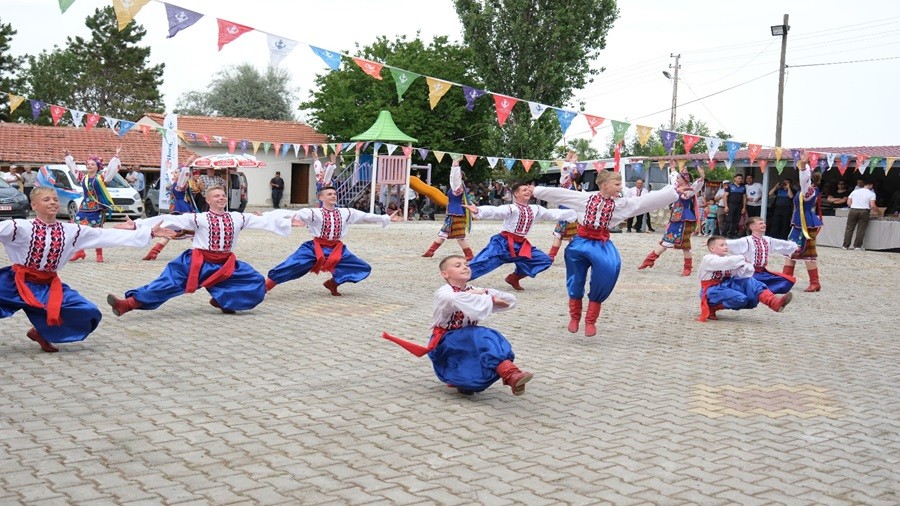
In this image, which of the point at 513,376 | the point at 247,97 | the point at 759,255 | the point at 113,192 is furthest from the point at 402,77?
the point at 247,97

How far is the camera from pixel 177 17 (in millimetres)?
11227

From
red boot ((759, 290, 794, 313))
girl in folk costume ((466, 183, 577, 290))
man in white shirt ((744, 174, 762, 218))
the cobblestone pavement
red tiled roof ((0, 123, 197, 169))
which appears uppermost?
red tiled roof ((0, 123, 197, 169))

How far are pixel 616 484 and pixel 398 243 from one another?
635 inches

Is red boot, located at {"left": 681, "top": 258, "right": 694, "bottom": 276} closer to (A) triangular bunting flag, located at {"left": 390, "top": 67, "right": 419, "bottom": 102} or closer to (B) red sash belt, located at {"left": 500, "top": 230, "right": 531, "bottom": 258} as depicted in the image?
(B) red sash belt, located at {"left": 500, "top": 230, "right": 531, "bottom": 258}

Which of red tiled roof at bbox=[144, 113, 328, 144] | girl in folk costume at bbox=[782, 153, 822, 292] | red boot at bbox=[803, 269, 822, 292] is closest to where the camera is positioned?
girl in folk costume at bbox=[782, 153, 822, 292]

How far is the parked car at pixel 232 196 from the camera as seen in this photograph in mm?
30156

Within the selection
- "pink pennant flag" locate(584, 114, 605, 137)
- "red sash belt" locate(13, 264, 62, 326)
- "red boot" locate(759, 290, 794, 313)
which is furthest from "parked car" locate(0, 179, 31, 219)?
"red boot" locate(759, 290, 794, 313)

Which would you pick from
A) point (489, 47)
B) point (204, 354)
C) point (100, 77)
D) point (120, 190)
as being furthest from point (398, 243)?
point (100, 77)

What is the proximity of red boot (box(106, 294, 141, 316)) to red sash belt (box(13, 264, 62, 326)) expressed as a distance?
53.7 inches

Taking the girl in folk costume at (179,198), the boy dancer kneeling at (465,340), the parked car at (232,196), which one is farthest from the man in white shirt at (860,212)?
the boy dancer kneeling at (465,340)

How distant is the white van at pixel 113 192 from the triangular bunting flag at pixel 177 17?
53.5 feet

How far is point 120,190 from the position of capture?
27375mm

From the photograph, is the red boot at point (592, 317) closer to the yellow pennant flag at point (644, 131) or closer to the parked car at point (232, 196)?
the yellow pennant flag at point (644, 131)

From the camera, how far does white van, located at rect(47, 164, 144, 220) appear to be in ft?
87.1
